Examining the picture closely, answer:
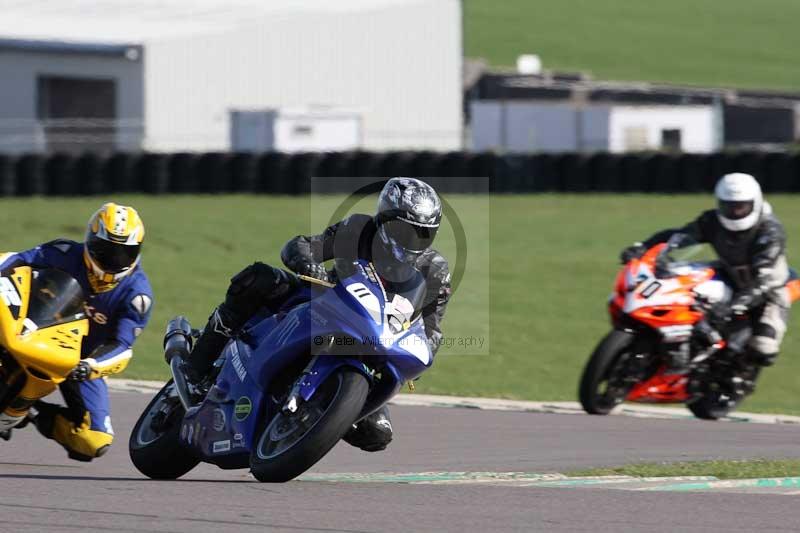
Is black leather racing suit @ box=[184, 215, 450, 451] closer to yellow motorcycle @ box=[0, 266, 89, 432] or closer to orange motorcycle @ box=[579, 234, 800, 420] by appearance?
yellow motorcycle @ box=[0, 266, 89, 432]

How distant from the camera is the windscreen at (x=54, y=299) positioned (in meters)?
7.43

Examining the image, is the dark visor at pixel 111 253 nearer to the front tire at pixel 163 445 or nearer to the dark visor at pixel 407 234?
the front tire at pixel 163 445

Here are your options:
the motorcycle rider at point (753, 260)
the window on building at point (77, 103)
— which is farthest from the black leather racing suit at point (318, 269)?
the window on building at point (77, 103)

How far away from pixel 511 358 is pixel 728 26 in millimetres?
63077

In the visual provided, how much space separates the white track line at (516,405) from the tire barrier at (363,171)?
16218 millimetres

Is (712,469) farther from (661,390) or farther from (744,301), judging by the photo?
(744,301)

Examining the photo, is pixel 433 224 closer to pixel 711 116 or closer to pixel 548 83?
pixel 711 116

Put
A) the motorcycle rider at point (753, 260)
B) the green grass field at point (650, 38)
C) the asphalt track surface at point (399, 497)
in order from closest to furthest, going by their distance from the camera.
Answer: the asphalt track surface at point (399, 497) → the motorcycle rider at point (753, 260) → the green grass field at point (650, 38)

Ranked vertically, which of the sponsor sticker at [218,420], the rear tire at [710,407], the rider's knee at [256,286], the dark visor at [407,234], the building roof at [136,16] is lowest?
the rear tire at [710,407]

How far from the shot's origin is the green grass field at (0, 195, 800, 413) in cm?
1317

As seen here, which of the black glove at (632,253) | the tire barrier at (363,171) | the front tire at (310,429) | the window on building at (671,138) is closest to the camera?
the front tire at (310,429)

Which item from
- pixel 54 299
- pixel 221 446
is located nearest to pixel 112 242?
pixel 54 299

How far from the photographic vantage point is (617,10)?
A: 2943 inches

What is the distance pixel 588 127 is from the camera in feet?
128
